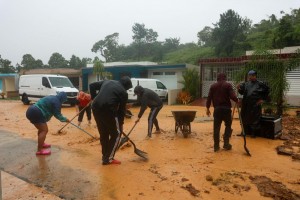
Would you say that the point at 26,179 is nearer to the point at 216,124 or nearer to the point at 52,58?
the point at 216,124

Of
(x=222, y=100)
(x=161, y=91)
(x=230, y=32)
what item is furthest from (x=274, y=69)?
(x=230, y=32)

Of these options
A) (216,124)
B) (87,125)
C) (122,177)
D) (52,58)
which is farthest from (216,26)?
(52,58)

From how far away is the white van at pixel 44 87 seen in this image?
18203 mm

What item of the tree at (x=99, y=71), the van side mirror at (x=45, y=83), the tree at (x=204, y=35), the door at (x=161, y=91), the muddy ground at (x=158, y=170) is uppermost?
the tree at (x=204, y=35)

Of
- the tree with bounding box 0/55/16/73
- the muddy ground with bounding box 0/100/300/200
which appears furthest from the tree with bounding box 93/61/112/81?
the tree with bounding box 0/55/16/73

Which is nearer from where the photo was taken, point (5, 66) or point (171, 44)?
point (5, 66)

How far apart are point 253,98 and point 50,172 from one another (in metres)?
5.50

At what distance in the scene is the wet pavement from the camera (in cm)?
466

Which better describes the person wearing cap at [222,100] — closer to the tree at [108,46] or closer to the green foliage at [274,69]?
the green foliage at [274,69]

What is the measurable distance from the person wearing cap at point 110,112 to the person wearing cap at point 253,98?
3.84 m

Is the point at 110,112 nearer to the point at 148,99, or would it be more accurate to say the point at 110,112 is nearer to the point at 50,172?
the point at 50,172

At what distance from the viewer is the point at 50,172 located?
18.2 ft

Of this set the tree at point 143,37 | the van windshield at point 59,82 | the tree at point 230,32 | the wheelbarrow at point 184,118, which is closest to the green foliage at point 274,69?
the wheelbarrow at point 184,118

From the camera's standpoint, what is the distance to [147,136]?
868 centimetres
